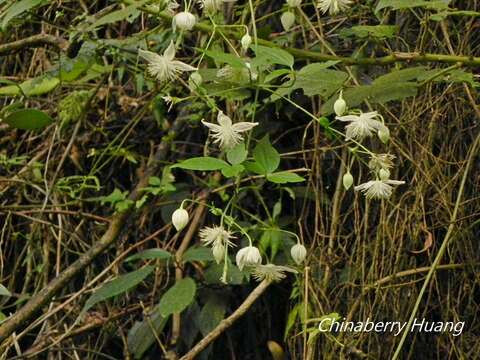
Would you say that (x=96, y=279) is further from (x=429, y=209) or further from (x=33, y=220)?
(x=429, y=209)

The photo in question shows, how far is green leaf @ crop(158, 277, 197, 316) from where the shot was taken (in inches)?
67.9

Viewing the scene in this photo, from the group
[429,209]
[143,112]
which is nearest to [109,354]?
[143,112]

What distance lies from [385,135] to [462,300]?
573 mm

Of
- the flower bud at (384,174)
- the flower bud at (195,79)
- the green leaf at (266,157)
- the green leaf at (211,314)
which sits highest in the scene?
the flower bud at (195,79)

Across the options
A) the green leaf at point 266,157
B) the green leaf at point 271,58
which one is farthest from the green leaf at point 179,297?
the green leaf at point 271,58

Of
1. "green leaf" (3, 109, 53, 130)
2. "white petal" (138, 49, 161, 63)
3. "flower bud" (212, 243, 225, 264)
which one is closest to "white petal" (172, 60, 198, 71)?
"white petal" (138, 49, 161, 63)

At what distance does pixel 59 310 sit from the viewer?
1989mm

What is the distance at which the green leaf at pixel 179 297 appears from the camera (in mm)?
1724

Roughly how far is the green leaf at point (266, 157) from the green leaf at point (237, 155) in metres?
0.03

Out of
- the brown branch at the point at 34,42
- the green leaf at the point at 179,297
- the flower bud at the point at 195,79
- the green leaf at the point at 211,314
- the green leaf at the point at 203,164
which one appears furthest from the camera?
the brown branch at the point at 34,42

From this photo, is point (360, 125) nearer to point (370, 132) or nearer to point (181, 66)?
point (370, 132)

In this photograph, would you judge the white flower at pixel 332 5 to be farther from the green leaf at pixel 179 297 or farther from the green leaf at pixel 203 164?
the green leaf at pixel 179 297

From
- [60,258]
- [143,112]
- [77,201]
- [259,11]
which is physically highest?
[259,11]

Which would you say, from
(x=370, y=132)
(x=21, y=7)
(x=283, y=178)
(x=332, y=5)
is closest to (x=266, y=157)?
(x=283, y=178)
